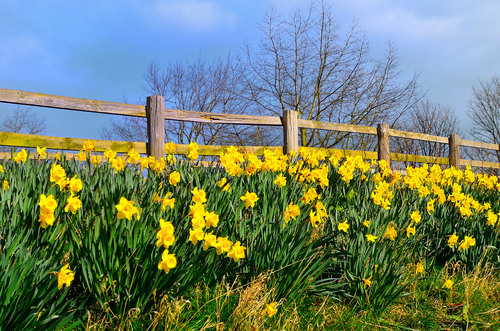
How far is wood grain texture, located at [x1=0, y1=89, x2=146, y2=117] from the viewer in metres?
5.97

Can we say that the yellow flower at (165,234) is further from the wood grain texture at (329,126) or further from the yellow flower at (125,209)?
the wood grain texture at (329,126)

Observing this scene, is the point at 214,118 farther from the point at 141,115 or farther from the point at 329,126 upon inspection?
the point at 329,126

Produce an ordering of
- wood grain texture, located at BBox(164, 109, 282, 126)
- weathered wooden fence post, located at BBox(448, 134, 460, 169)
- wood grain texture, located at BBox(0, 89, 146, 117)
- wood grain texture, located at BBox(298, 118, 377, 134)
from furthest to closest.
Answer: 1. weathered wooden fence post, located at BBox(448, 134, 460, 169)
2. wood grain texture, located at BBox(298, 118, 377, 134)
3. wood grain texture, located at BBox(164, 109, 282, 126)
4. wood grain texture, located at BBox(0, 89, 146, 117)

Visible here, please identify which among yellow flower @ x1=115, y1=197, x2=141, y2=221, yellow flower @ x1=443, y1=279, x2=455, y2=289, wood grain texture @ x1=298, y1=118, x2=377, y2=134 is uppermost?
wood grain texture @ x1=298, y1=118, x2=377, y2=134

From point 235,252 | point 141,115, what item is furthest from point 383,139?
point 235,252

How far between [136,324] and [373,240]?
1696mm

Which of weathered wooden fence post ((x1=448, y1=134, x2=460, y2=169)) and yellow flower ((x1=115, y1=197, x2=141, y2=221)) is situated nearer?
yellow flower ((x1=115, y1=197, x2=141, y2=221))

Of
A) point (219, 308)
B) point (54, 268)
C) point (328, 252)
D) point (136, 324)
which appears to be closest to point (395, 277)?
point (328, 252)

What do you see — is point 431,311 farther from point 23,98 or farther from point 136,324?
point 23,98

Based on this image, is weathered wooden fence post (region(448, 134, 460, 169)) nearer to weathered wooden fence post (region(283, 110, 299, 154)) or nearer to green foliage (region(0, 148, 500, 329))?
weathered wooden fence post (region(283, 110, 299, 154))

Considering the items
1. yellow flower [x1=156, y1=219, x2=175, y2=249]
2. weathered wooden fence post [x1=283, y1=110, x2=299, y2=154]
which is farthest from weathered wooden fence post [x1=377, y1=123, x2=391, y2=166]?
yellow flower [x1=156, y1=219, x2=175, y2=249]

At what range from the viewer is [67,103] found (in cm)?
633

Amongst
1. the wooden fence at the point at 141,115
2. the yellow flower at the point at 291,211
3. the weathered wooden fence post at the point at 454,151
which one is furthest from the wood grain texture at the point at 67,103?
the weathered wooden fence post at the point at 454,151

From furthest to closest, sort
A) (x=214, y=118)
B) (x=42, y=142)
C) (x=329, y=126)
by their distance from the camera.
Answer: (x=329, y=126)
(x=214, y=118)
(x=42, y=142)
